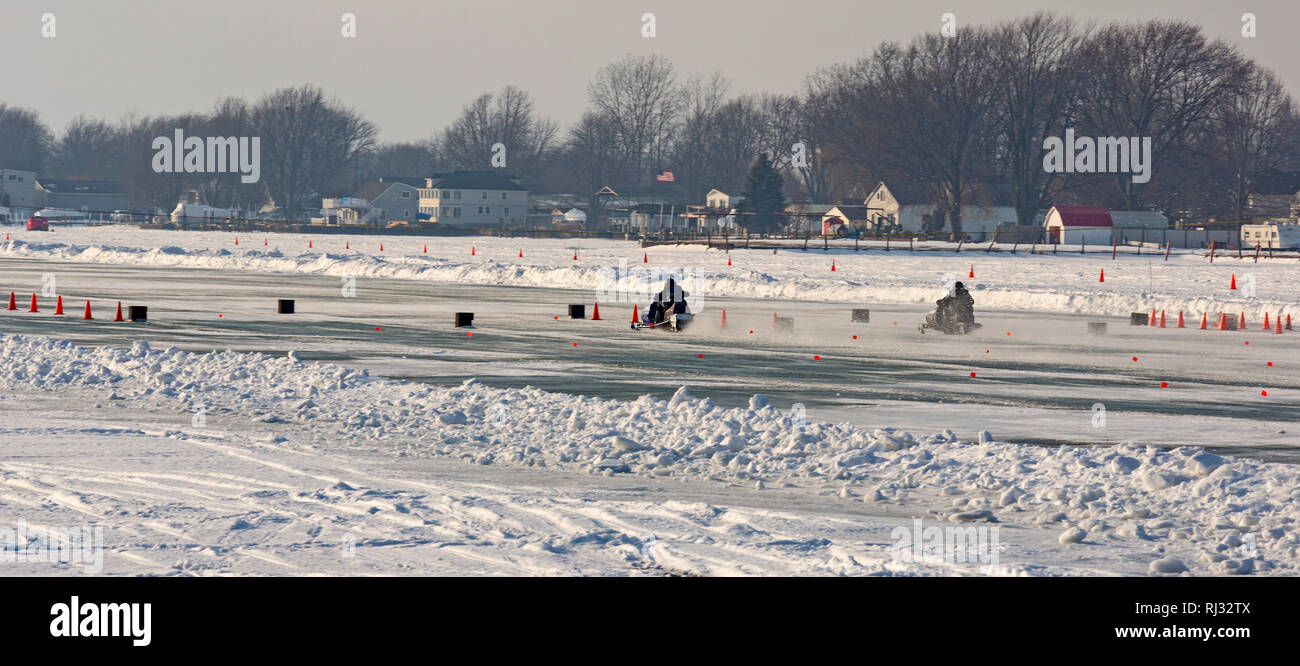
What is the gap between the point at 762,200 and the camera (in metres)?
98.4

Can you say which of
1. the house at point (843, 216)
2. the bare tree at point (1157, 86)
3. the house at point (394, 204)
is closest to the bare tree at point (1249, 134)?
the bare tree at point (1157, 86)

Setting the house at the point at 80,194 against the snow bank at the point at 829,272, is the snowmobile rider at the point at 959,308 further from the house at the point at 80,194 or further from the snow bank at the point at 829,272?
the house at the point at 80,194

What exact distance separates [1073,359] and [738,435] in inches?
427

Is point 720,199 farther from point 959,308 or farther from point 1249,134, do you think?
point 959,308

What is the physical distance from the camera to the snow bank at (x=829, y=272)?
122 ft

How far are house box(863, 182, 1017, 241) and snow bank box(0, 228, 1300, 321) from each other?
36127 mm

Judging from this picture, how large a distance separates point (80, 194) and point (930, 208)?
12847cm

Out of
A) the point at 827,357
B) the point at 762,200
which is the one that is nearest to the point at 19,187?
the point at 762,200

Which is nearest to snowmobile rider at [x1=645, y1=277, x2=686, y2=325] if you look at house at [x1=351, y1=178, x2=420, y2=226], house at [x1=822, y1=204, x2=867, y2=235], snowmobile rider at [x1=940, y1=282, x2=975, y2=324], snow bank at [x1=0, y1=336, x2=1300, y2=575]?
snowmobile rider at [x1=940, y1=282, x2=975, y2=324]

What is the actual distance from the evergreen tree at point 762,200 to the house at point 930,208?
828 centimetres

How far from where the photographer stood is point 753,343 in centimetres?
2375
